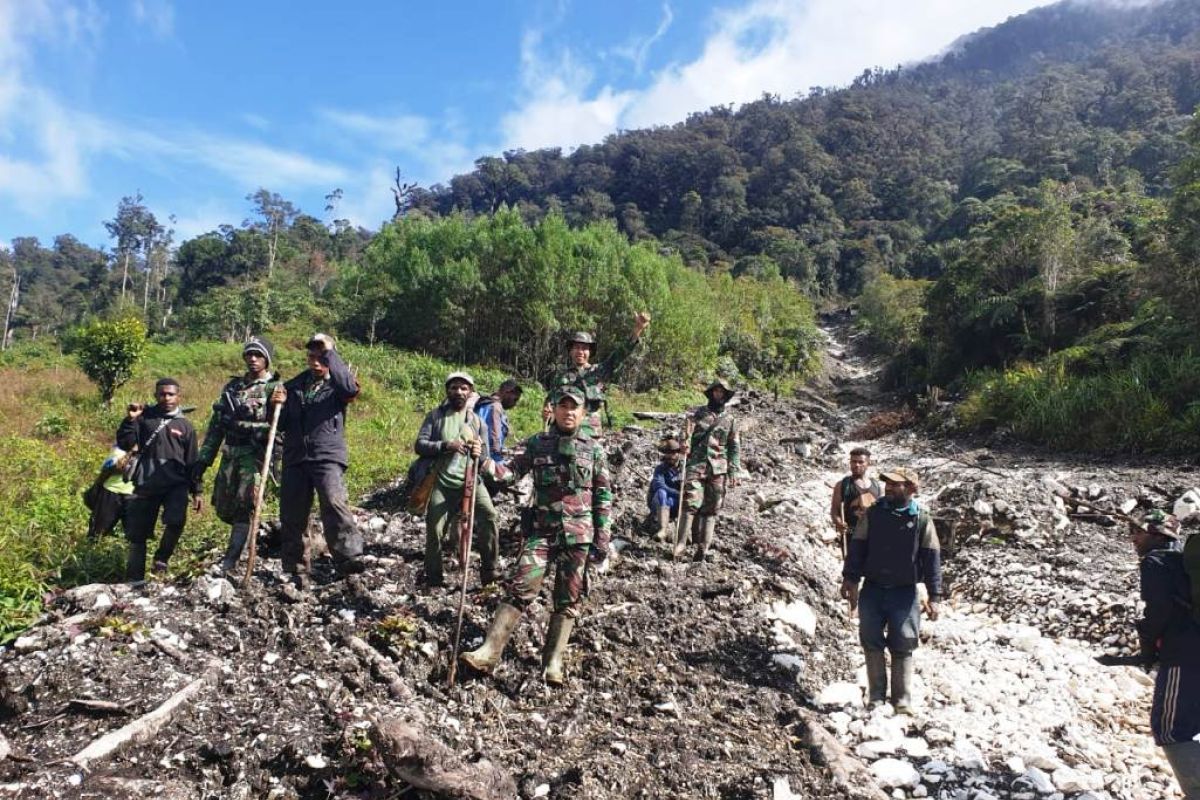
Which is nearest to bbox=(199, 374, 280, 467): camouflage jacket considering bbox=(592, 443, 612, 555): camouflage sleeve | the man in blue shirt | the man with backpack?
the man in blue shirt

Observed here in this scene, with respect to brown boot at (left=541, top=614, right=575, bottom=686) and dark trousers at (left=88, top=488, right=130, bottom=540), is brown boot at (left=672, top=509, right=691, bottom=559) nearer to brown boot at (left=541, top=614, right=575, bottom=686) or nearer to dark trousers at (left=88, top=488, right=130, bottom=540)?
brown boot at (left=541, top=614, right=575, bottom=686)

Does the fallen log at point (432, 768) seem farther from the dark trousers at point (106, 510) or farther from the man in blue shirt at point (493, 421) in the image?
the dark trousers at point (106, 510)

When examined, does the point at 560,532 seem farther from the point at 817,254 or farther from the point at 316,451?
the point at 817,254

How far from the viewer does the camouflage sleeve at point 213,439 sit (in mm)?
5258

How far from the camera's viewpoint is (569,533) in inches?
169

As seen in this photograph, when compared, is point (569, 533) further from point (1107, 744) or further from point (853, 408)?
point (853, 408)

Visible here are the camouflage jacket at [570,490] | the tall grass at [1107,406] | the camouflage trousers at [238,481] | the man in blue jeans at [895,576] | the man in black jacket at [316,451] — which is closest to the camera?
the camouflage jacket at [570,490]

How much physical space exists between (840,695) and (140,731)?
3991 mm

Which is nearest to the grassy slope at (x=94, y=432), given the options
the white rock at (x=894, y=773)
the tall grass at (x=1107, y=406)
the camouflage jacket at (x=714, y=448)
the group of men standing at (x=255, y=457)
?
the group of men standing at (x=255, y=457)

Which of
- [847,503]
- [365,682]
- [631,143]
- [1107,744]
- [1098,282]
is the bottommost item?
[1107,744]

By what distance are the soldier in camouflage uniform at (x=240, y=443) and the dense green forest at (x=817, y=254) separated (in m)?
14.7

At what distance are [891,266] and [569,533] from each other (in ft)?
225

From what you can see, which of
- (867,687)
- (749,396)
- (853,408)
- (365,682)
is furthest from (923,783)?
(853,408)

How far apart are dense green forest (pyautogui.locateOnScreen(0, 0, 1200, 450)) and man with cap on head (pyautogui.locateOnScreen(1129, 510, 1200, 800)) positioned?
11.9m
